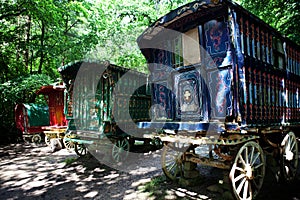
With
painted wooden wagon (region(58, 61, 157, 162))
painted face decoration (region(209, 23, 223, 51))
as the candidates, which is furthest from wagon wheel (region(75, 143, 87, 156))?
painted face decoration (region(209, 23, 223, 51))

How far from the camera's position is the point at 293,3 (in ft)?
33.2

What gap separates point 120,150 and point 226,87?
5.12 metres

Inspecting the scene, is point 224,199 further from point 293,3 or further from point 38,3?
A: point 38,3

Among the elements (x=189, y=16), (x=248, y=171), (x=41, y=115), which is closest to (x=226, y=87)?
(x=248, y=171)

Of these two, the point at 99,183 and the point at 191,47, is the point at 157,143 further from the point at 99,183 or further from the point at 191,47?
the point at 191,47

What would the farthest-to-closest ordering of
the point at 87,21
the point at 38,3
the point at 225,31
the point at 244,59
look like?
1. the point at 87,21
2. the point at 38,3
3. the point at 225,31
4. the point at 244,59

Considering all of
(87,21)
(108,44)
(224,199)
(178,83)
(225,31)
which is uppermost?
(87,21)

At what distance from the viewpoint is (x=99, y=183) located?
19.6 feet

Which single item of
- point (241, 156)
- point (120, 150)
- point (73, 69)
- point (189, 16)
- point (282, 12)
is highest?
point (282, 12)

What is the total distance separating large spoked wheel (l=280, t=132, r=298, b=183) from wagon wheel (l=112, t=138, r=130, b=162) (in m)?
5.23

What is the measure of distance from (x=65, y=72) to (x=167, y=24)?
5276 mm

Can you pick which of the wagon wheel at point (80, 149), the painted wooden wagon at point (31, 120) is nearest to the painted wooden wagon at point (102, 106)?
the wagon wheel at point (80, 149)

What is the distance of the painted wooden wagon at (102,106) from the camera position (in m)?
7.73

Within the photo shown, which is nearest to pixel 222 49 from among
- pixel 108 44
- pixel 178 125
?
pixel 178 125
